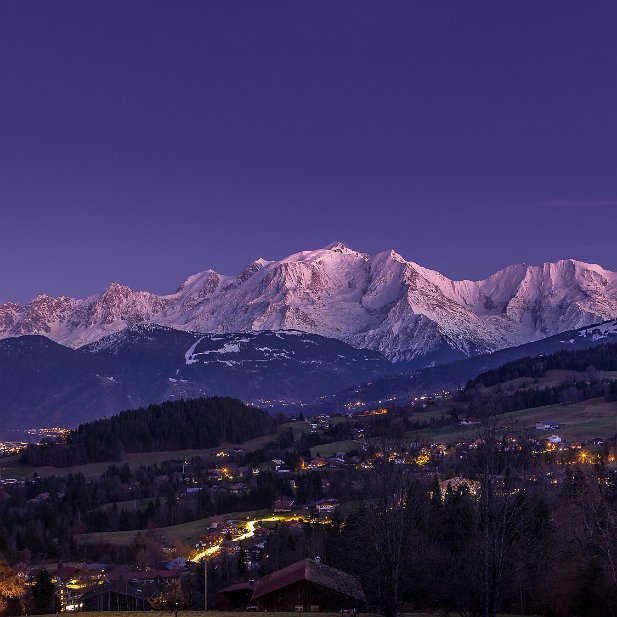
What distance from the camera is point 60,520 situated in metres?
120

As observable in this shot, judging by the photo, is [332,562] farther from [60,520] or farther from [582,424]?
[582,424]

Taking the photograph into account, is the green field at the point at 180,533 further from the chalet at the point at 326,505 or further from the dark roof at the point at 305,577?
the dark roof at the point at 305,577

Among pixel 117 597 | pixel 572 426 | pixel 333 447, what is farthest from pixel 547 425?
pixel 117 597

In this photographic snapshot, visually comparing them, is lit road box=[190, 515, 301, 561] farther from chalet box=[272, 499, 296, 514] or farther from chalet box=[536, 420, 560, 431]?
chalet box=[536, 420, 560, 431]

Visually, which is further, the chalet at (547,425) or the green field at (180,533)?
the chalet at (547,425)

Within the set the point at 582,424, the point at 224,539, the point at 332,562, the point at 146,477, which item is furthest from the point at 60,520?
the point at 582,424

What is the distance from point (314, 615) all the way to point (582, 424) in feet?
466

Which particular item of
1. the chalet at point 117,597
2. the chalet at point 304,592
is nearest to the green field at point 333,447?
the chalet at point 117,597

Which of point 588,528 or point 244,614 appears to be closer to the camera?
point 244,614

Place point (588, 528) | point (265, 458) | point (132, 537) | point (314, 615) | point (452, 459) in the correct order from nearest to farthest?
point (314, 615) → point (588, 528) → point (132, 537) → point (452, 459) → point (265, 458)

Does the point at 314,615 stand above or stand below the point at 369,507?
below

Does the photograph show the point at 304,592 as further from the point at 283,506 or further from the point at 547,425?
the point at 547,425

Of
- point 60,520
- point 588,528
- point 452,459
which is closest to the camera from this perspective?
point 588,528

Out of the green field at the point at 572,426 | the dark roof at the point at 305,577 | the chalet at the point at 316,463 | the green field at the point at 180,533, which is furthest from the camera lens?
the green field at the point at 572,426
